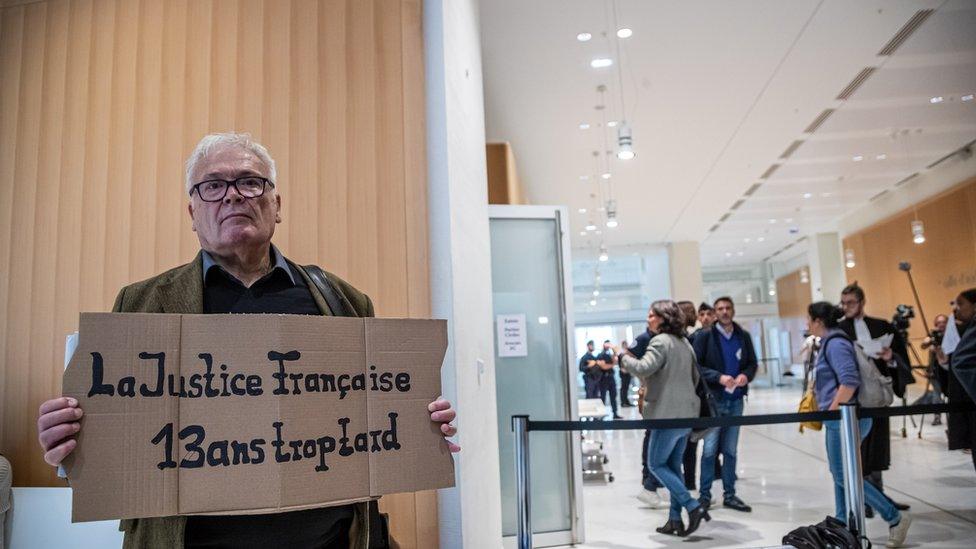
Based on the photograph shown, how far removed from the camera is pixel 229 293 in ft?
5.20

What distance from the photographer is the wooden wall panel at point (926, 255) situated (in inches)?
460

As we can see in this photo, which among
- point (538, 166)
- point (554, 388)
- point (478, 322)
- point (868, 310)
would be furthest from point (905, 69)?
point (868, 310)

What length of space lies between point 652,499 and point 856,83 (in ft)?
19.2

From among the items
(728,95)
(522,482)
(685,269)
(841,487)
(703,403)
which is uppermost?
(728,95)

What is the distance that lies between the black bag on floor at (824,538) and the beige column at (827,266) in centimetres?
1720

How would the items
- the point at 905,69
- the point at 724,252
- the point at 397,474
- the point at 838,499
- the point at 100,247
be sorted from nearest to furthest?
the point at 397,474
the point at 100,247
the point at 838,499
the point at 905,69
the point at 724,252

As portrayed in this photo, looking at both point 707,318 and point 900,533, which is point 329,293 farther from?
point 707,318

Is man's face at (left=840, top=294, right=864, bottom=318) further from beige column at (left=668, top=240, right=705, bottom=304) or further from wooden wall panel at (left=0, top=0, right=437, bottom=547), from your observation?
beige column at (left=668, top=240, right=705, bottom=304)

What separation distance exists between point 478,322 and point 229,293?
188 cm

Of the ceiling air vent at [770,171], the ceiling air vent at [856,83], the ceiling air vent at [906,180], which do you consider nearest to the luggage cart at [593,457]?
the ceiling air vent at [856,83]

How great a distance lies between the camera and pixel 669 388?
4633mm

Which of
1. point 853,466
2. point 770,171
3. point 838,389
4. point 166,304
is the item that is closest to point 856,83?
point 770,171

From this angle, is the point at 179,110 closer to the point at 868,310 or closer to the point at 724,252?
the point at 868,310

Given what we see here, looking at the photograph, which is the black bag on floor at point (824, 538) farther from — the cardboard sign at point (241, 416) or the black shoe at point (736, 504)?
the black shoe at point (736, 504)
